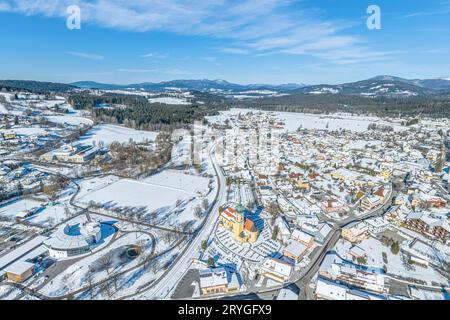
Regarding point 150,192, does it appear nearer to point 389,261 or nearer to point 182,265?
point 182,265

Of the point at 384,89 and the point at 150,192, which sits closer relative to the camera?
the point at 150,192

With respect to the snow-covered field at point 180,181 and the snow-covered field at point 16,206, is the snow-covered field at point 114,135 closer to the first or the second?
the snow-covered field at point 180,181

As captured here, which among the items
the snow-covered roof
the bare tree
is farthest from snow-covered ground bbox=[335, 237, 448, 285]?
the bare tree

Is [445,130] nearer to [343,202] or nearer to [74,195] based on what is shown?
[343,202]

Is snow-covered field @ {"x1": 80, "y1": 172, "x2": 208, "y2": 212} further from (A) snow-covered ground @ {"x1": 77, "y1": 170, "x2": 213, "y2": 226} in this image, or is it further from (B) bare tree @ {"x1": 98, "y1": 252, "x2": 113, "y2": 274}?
(B) bare tree @ {"x1": 98, "y1": 252, "x2": 113, "y2": 274}

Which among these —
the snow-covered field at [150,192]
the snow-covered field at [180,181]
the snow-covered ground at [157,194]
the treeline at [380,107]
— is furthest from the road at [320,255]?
the treeline at [380,107]

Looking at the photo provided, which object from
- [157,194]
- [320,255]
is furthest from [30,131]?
[320,255]
